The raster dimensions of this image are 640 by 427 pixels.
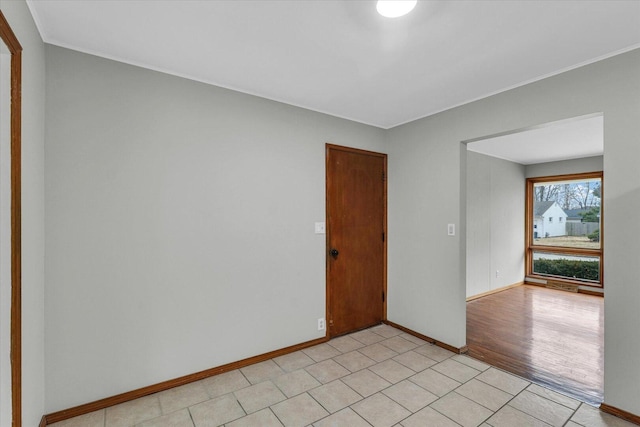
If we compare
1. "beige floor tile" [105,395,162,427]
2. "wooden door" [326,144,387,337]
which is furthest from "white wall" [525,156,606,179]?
"beige floor tile" [105,395,162,427]

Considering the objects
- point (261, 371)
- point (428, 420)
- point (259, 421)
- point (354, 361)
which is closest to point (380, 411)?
point (428, 420)

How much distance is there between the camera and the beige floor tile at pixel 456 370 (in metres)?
2.49

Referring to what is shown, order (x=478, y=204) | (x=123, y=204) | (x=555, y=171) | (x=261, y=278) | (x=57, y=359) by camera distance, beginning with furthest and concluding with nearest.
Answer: (x=555, y=171), (x=478, y=204), (x=261, y=278), (x=123, y=204), (x=57, y=359)

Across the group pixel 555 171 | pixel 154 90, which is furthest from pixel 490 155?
pixel 154 90

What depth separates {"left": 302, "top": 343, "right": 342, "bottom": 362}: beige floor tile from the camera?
2.83m

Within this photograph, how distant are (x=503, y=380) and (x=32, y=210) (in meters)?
3.53

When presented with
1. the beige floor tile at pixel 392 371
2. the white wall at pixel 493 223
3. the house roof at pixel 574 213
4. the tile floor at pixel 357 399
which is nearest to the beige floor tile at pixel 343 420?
the tile floor at pixel 357 399

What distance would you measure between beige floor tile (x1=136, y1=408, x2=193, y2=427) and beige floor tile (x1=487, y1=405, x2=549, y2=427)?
78.8 inches

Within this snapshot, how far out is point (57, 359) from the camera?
1.92 m

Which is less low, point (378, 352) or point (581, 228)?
point (581, 228)

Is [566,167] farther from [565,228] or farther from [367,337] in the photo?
[367,337]

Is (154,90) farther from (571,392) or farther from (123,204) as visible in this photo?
(571,392)

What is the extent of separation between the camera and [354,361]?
A: 2.76 metres

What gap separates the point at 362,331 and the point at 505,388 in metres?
1.49
